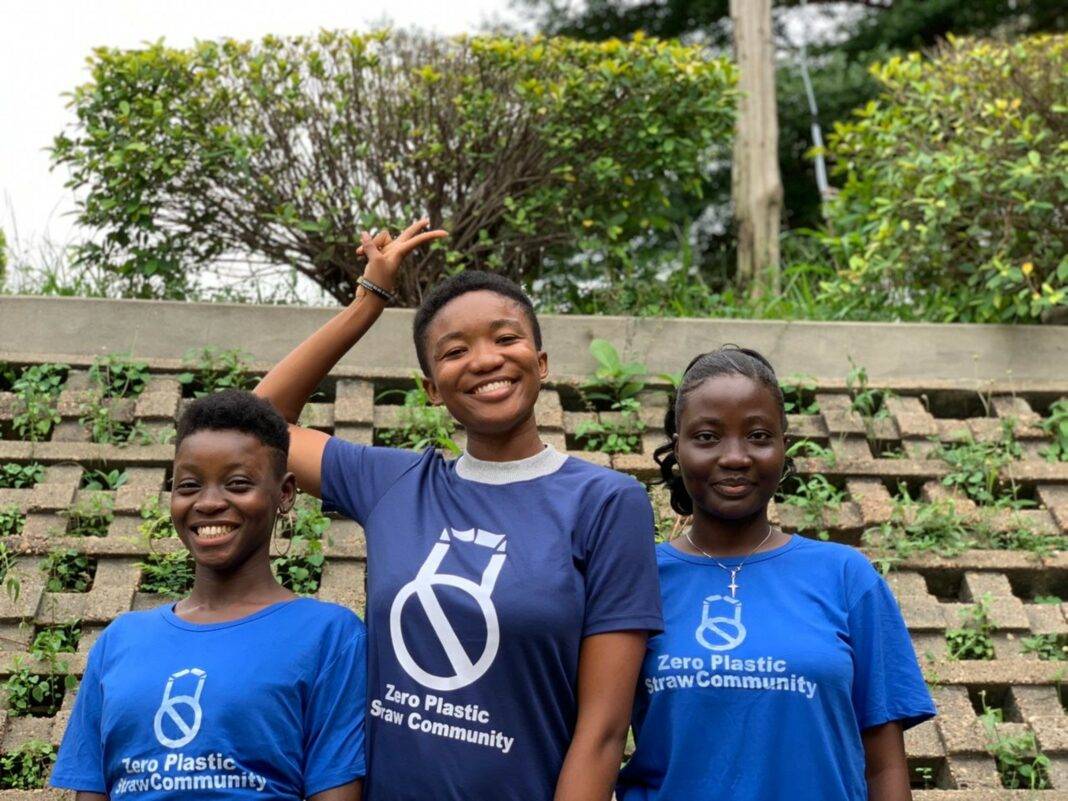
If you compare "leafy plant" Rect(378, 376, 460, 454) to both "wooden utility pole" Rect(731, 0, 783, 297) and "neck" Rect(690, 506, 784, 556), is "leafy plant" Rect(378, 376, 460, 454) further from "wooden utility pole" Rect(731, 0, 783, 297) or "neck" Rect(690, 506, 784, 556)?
"wooden utility pole" Rect(731, 0, 783, 297)

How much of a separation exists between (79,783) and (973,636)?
269 cm

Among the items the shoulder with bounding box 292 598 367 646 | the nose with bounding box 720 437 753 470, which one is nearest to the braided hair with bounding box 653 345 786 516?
the nose with bounding box 720 437 753 470

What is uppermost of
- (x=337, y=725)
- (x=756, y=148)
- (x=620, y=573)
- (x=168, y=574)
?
(x=756, y=148)

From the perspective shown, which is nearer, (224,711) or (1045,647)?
(224,711)

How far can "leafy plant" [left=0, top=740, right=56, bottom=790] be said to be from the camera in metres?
3.64

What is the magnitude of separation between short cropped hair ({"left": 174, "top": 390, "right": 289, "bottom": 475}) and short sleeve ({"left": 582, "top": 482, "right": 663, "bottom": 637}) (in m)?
0.72

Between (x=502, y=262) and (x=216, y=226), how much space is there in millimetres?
1174

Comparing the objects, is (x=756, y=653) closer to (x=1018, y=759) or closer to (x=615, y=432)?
(x=1018, y=759)

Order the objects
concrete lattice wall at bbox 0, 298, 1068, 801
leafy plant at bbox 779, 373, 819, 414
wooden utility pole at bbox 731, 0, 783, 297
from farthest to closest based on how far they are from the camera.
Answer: wooden utility pole at bbox 731, 0, 783, 297
leafy plant at bbox 779, 373, 819, 414
concrete lattice wall at bbox 0, 298, 1068, 801

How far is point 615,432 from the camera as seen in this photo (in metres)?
4.93

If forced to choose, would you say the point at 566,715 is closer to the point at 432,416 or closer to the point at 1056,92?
the point at 432,416

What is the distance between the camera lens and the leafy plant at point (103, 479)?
179 inches

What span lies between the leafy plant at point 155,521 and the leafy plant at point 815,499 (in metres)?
1.98

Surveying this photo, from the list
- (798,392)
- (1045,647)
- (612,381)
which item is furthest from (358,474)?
(798,392)
